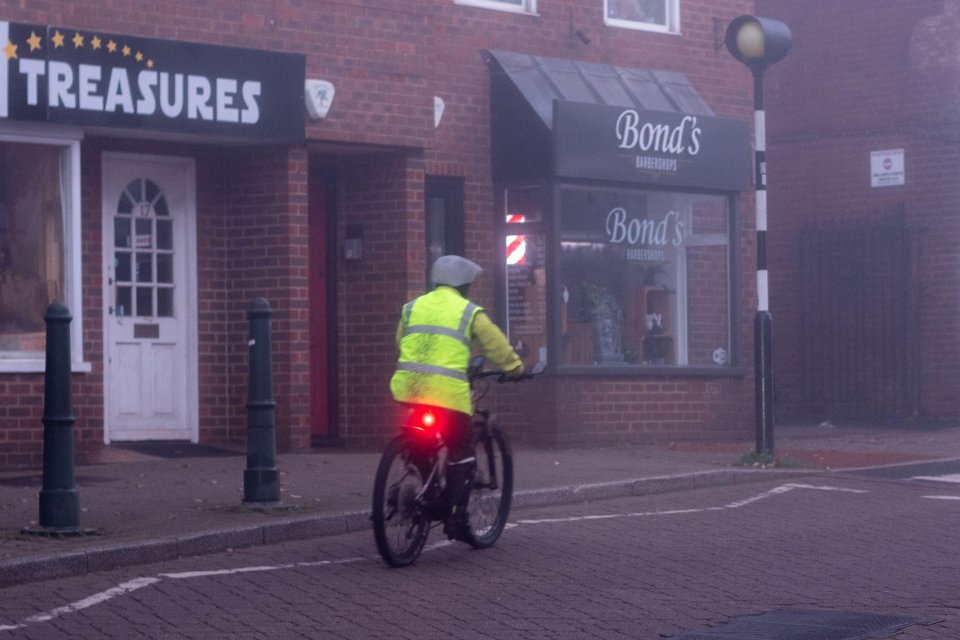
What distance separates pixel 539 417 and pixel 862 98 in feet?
23.9

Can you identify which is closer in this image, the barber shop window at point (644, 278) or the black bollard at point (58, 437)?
the black bollard at point (58, 437)

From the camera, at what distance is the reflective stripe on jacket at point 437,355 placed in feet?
29.0

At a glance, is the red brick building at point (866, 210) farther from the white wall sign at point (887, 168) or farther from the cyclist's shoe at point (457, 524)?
the cyclist's shoe at point (457, 524)

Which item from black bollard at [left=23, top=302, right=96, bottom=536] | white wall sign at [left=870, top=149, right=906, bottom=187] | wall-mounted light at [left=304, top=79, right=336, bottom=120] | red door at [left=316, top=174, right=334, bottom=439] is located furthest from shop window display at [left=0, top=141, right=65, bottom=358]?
white wall sign at [left=870, top=149, right=906, bottom=187]

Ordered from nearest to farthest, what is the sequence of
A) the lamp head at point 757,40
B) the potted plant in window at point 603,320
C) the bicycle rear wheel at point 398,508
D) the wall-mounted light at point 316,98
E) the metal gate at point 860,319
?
the bicycle rear wheel at point 398,508 → the lamp head at point 757,40 → the wall-mounted light at point 316,98 → the potted plant in window at point 603,320 → the metal gate at point 860,319

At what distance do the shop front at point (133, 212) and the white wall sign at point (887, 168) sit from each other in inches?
343

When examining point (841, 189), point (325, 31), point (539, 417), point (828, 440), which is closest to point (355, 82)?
point (325, 31)

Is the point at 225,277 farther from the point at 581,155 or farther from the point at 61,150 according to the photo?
the point at 581,155

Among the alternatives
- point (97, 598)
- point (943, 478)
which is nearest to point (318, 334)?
point (943, 478)

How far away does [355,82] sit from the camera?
14508 mm

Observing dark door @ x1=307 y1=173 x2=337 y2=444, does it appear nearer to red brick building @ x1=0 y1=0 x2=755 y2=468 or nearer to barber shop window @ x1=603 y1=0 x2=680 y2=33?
red brick building @ x1=0 y1=0 x2=755 y2=468

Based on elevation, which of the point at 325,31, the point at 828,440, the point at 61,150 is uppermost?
the point at 325,31

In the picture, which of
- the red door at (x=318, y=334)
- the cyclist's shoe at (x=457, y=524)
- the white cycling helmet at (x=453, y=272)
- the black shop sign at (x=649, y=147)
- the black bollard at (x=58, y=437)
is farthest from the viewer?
the red door at (x=318, y=334)

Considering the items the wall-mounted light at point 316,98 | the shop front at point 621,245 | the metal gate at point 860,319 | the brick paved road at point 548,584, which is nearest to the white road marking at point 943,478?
the brick paved road at point 548,584
